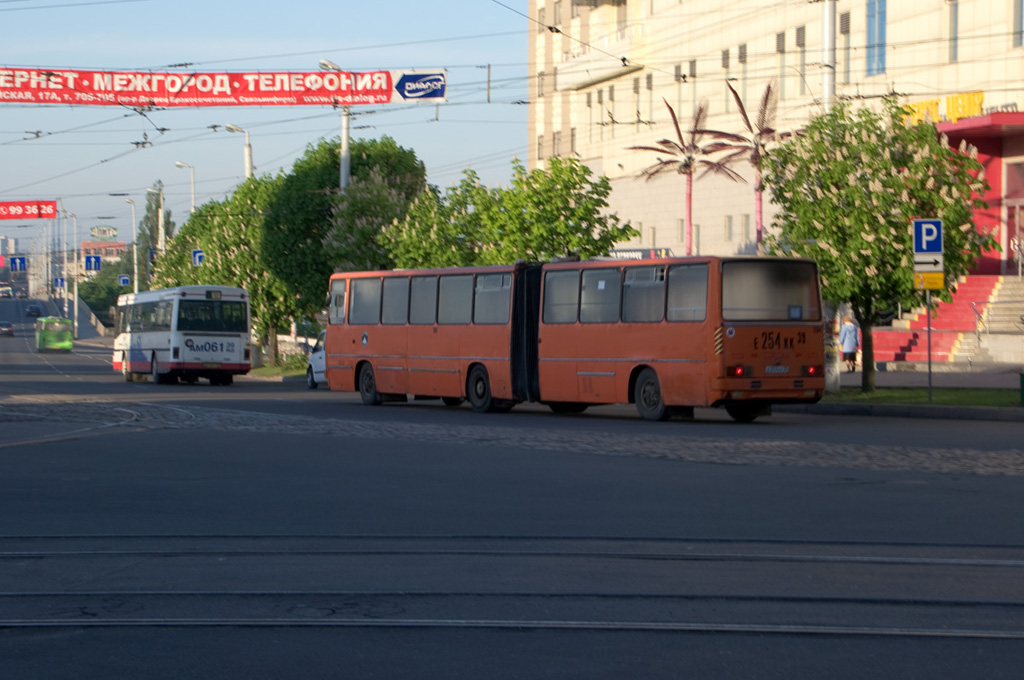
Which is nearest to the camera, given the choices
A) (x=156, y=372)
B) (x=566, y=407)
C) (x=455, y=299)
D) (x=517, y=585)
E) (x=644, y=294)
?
(x=517, y=585)

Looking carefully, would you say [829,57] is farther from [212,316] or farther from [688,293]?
[212,316]

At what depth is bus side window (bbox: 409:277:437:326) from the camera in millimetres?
29031

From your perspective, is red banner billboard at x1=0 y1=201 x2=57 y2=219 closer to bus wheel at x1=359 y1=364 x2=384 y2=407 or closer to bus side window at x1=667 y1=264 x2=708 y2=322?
bus wheel at x1=359 y1=364 x2=384 y2=407

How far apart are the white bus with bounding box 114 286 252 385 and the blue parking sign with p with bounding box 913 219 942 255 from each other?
25088mm

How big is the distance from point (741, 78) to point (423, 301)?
104 ft

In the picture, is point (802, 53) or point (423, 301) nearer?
point (423, 301)

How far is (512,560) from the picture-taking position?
8625mm

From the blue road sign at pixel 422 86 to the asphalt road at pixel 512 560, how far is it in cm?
2887

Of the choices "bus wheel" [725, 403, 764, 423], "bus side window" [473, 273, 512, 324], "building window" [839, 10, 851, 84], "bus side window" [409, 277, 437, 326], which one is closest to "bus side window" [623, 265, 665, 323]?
"bus wheel" [725, 403, 764, 423]

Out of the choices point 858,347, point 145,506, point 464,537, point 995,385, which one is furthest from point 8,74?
point 464,537

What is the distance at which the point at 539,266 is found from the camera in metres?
26.9

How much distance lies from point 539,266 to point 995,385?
10.1 metres

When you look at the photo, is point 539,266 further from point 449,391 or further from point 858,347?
point 858,347

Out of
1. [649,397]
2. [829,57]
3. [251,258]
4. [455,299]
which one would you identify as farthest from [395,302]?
[251,258]
